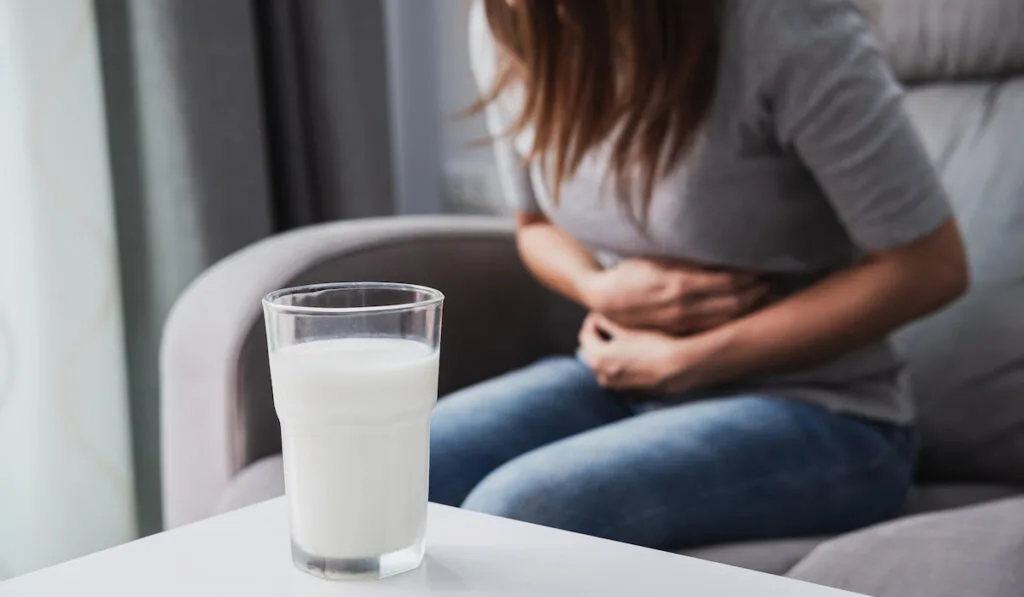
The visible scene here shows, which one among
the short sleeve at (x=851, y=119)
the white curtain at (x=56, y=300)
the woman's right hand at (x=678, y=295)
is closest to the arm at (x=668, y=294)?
the woman's right hand at (x=678, y=295)

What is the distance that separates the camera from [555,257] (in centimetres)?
121

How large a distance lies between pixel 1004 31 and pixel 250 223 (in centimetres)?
104

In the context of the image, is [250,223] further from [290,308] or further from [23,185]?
[290,308]

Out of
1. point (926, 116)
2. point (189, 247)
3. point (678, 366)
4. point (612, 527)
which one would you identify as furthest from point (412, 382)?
point (189, 247)

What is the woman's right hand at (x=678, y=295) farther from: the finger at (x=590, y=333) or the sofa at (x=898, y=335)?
the sofa at (x=898, y=335)

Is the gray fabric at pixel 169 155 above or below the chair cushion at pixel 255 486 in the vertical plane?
above

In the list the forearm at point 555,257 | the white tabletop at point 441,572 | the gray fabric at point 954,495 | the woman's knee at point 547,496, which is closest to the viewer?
the white tabletop at point 441,572

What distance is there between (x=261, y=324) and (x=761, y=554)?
51cm

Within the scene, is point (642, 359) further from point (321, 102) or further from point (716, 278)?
point (321, 102)

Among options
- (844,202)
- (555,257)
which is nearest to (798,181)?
(844,202)

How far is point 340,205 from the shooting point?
5.64 feet

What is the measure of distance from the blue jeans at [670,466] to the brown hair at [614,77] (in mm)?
221

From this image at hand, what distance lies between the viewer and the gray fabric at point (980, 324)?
1090mm

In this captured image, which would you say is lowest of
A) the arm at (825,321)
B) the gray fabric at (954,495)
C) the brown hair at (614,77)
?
the gray fabric at (954,495)
